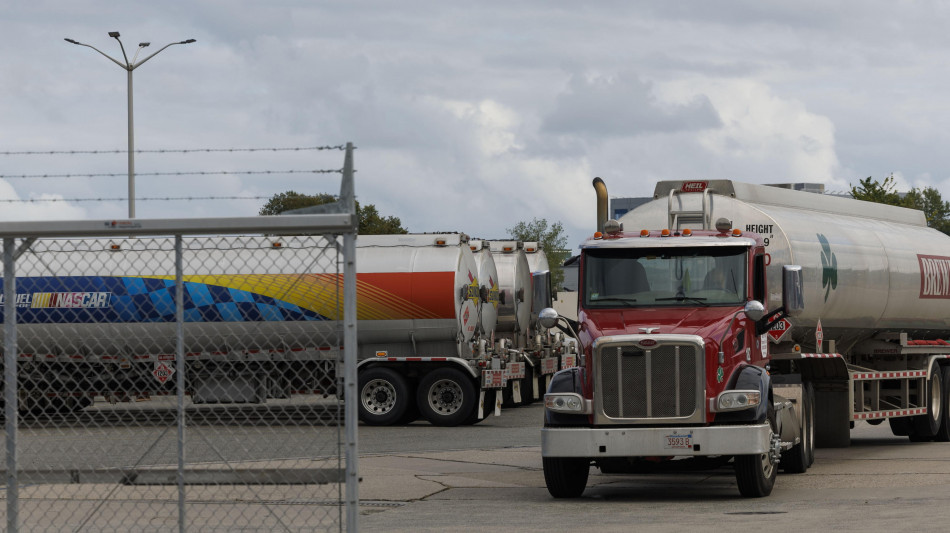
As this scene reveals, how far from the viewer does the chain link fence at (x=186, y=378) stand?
Result: 7.33 meters

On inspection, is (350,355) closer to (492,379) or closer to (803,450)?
(803,450)

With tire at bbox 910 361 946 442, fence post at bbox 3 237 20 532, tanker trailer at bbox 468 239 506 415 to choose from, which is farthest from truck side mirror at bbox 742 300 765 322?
tanker trailer at bbox 468 239 506 415

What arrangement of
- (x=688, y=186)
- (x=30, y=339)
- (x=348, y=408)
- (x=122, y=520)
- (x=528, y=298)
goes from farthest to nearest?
(x=528, y=298), (x=30, y=339), (x=688, y=186), (x=122, y=520), (x=348, y=408)

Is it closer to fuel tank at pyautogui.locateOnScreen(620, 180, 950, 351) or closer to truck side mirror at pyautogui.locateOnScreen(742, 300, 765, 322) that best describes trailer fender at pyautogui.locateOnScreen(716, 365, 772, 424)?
truck side mirror at pyautogui.locateOnScreen(742, 300, 765, 322)

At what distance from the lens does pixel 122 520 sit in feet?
37.3

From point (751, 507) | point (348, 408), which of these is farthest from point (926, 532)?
point (348, 408)

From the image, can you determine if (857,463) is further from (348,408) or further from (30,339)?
(30,339)

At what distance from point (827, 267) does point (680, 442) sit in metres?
4.90

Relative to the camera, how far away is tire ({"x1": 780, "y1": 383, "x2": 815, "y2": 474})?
15.7 m

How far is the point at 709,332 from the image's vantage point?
43.2 feet

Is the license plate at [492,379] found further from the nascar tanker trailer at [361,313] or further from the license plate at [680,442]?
the license plate at [680,442]

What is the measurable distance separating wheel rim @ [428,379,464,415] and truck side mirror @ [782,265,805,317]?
35.4 ft

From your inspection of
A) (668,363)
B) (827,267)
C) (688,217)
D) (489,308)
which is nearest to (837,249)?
(827,267)

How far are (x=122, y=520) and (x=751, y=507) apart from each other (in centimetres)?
564
